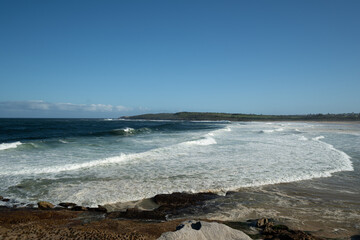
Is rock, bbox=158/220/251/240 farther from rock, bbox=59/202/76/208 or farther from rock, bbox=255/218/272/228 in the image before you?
rock, bbox=59/202/76/208

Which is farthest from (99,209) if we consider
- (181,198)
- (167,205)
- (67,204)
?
(181,198)

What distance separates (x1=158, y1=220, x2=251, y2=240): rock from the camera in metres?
3.95

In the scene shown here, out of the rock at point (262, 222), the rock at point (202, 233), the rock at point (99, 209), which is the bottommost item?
the rock at point (99, 209)

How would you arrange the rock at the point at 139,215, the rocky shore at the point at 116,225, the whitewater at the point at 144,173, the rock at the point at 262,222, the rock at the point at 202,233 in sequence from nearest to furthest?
the rock at the point at 202,233, the rocky shore at the point at 116,225, the rock at the point at 262,222, the rock at the point at 139,215, the whitewater at the point at 144,173

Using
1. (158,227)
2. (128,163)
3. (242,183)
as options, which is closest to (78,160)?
(128,163)

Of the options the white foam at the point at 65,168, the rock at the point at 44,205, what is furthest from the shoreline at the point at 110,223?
the white foam at the point at 65,168

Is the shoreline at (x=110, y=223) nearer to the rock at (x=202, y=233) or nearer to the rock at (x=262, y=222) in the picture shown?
the rock at (x=262, y=222)

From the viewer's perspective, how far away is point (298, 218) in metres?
5.89

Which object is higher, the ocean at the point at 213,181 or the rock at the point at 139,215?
the rock at the point at 139,215

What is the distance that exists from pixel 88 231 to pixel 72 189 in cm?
416

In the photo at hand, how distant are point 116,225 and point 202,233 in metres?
2.08

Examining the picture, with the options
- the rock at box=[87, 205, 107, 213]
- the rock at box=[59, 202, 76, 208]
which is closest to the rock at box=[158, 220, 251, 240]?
the rock at box=[87, 205, 107, 213]

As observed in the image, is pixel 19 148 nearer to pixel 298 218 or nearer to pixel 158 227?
pixel 158 227

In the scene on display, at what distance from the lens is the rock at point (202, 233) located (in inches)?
155
